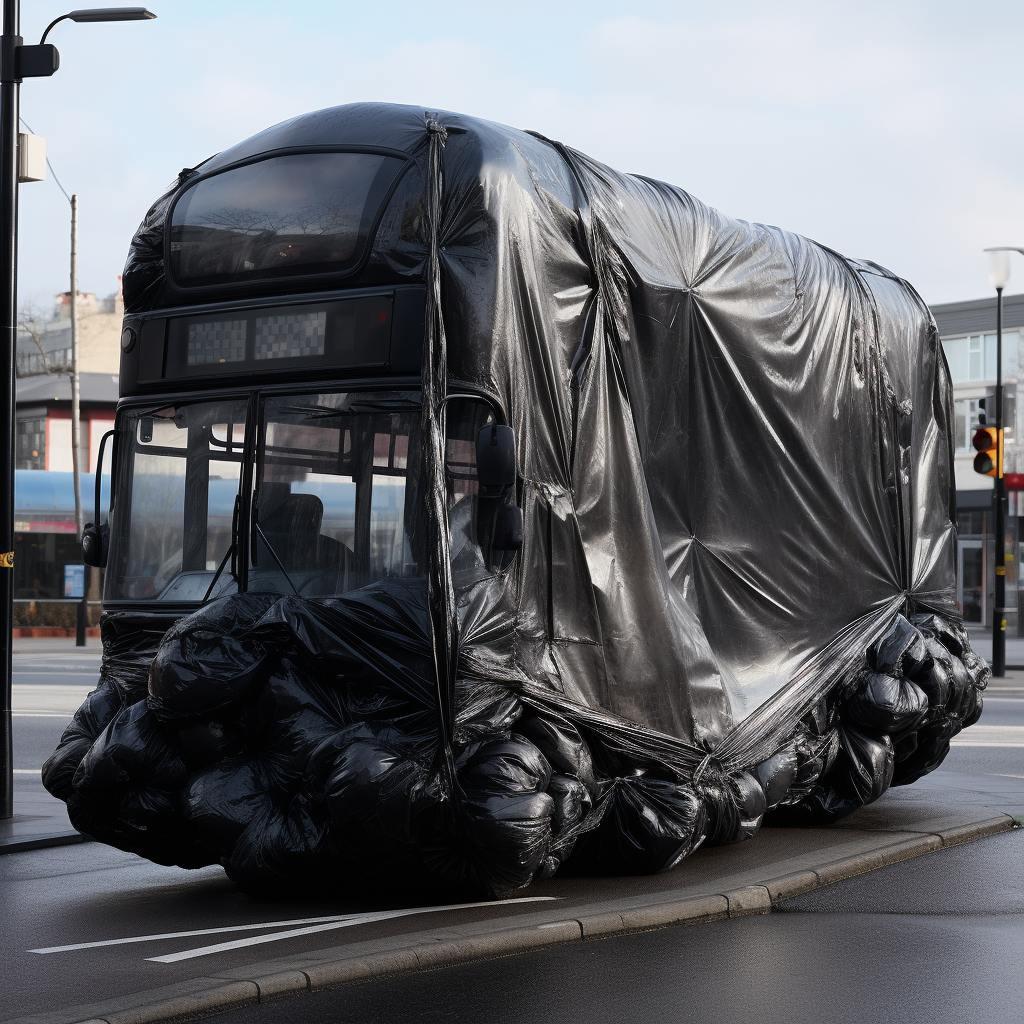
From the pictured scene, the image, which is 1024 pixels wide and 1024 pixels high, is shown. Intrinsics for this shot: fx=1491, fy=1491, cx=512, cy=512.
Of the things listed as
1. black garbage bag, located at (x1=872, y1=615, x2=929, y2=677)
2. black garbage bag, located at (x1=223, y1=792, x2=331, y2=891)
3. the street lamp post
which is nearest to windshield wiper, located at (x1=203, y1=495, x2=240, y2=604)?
black garbage bag, located at (x1=223, y1=792, x2=331, y2=891)

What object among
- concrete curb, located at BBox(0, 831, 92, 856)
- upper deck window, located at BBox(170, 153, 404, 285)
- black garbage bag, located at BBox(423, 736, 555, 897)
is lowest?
concrete curb, located at BBox(0, 831, 92, 856)

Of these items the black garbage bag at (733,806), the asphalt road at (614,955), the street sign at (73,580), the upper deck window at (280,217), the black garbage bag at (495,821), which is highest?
the upper deck window at (280,217)

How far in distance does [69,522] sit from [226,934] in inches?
1291

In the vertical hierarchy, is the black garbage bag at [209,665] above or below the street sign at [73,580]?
above

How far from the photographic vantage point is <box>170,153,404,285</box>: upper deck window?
729 cm

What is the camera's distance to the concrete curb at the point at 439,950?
526 centimetres

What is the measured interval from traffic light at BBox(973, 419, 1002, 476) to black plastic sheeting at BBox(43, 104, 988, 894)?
14049 millimetres

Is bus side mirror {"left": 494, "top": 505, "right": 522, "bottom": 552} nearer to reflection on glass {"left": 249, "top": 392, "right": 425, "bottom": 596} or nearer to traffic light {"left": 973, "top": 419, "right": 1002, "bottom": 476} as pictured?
reflection on glass {"left": 249, "top": 392, "right": 425, "bottom": 596}

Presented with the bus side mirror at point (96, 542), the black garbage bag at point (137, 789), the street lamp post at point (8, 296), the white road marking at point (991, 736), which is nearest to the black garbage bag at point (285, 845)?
the black garbage bag at point (137, 789)

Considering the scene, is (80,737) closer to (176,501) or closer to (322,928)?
(176,501)

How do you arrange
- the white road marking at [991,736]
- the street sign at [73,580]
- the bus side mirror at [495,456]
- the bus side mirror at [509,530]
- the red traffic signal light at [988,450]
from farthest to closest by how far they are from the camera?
the street sign at [73,580] → the red traffic signal light at [988,450] → the white road marking at [991,736] → the bus side mirror at [509,530] → the bus side mirror at [495,456]

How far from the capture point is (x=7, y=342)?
34.6 feet

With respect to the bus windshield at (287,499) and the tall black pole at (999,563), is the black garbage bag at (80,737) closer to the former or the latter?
the bus windshield at (287,499)

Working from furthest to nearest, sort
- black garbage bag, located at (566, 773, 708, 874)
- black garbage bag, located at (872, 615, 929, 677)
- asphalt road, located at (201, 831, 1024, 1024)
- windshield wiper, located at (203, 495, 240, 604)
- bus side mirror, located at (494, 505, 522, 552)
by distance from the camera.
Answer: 1. black garbage bag, located at (872, 615, 929, 677)
2. black garbage bag, located at (566, 773, 708, 874)
3. windshield wiper, located at (203, 495, 240, 604)
4. bus side mirror, located at (494, 505, 522, 552)
5. asphalt road, located at (201, 831, 1024, 1024)
